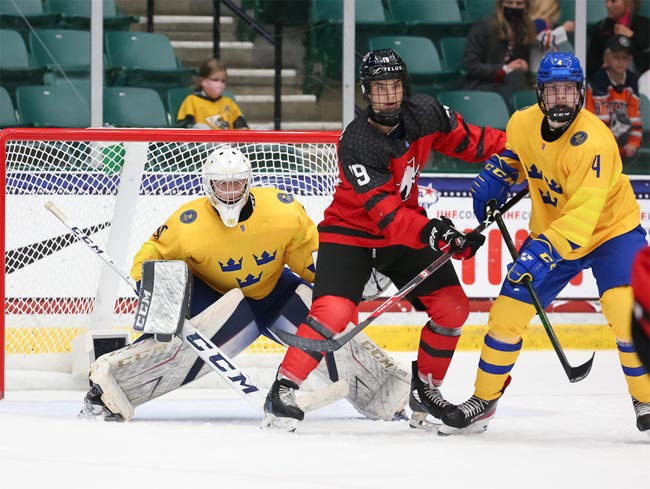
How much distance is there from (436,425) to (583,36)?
3.08 meters

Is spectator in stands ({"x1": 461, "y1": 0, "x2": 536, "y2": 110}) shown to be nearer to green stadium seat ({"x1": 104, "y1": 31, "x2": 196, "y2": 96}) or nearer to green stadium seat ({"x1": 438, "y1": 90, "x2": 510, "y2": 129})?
green stadium seat ({"x1": 438, "y1": 90, "x2": 510, "y2": 129})

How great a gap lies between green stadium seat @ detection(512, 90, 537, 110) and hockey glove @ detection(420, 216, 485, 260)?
280 centimetres

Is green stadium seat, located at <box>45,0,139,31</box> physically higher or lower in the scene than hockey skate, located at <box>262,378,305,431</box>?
higher

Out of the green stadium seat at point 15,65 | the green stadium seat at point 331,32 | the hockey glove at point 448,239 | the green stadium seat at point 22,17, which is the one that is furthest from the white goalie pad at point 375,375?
the green stadium seat at point 22,17

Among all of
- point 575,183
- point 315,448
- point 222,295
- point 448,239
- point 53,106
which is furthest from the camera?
point 53,106

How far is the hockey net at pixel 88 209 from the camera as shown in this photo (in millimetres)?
4484

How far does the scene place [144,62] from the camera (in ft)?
19.3

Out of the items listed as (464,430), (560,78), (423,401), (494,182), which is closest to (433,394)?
(423,401)

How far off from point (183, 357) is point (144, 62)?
8.01ft

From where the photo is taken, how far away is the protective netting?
449cm

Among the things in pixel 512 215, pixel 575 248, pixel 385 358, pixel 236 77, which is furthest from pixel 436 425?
pixel 236 77

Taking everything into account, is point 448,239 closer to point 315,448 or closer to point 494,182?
point 494,182

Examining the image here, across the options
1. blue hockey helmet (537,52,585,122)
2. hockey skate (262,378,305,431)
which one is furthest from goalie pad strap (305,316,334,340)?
blue hockey helmet (537,52,585,122)

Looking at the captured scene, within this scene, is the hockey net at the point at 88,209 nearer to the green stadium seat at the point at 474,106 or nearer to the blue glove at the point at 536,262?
the blue glove at the point at 536,262
